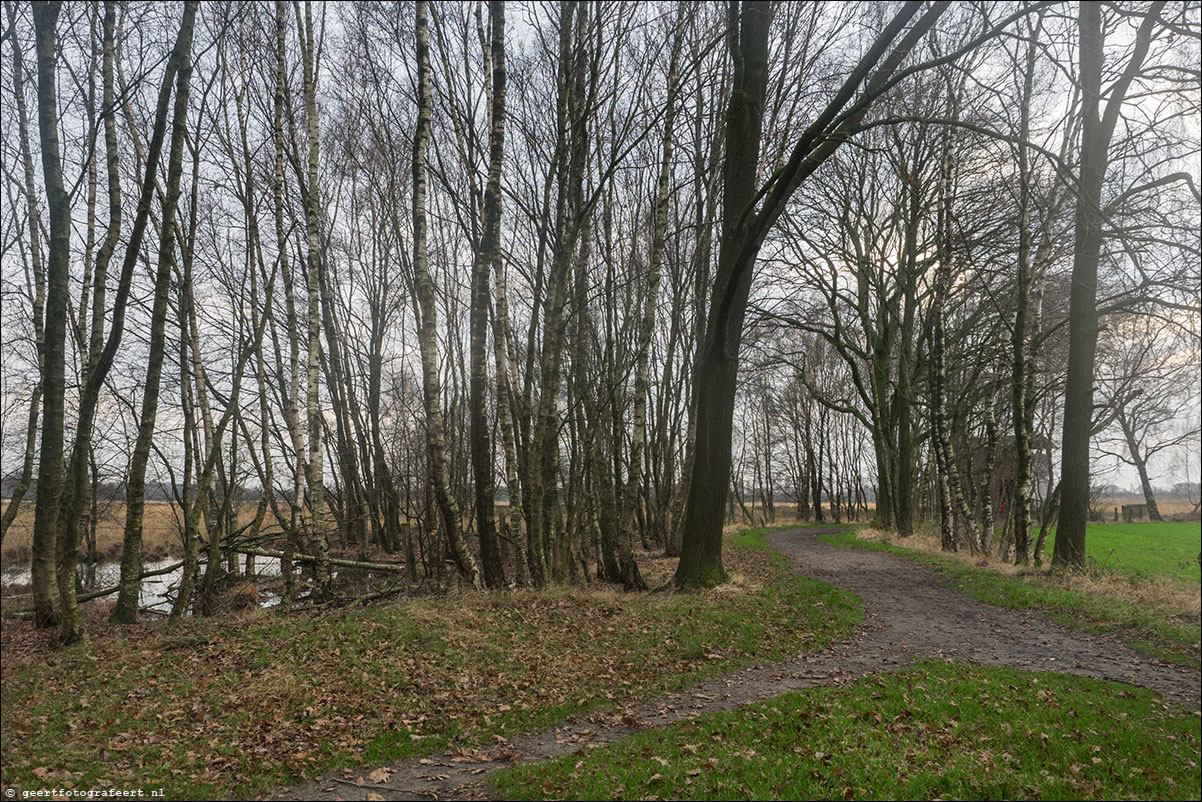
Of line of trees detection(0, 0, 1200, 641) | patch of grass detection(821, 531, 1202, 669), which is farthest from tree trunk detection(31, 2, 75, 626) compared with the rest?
patch of grass detection(821, 531, 1202, 669)

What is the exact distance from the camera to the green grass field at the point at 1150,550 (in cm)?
1173

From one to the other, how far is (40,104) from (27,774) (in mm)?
7759

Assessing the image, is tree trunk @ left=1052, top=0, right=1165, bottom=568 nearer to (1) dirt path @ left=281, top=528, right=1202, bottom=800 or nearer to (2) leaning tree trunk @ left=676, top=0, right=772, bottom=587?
(1) dirt path @ left=281, top=528, right=1202, bottom=800

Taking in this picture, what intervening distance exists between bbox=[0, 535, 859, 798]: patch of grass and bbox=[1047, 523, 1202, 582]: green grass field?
578cm

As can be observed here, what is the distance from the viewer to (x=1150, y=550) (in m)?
16.2

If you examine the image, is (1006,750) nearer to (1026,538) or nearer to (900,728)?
(900,728)

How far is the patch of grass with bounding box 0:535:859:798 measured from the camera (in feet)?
17.2

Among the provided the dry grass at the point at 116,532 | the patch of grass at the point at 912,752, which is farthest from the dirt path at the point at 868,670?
the dry grass at the point at 116,532

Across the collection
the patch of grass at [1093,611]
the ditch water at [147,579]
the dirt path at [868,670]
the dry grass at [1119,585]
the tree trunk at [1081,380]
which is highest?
the tree trunk at [1081,380]

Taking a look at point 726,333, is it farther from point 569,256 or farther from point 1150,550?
point 1150,550

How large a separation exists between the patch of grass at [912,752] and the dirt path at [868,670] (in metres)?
0.40

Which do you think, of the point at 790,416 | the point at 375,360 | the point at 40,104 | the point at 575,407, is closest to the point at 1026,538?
the point at 575,407

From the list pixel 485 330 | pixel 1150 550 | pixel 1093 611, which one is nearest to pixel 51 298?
pixel 485 330

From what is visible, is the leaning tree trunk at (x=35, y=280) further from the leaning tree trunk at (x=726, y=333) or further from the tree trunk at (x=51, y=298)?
the leaning tree trunk at (x=726, y=333)
